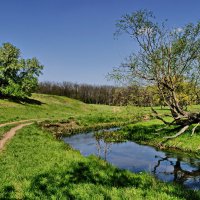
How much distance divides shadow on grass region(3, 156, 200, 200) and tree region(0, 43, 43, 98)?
6144 centimetres

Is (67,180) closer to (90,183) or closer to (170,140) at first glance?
(90,183)

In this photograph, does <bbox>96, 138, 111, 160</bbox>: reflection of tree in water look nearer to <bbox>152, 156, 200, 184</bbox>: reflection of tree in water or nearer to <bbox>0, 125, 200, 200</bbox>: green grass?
<bbox>0, 125, 200, 200</bbox>: green grass

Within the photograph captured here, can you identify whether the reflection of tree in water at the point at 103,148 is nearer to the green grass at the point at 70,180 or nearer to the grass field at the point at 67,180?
the green grass at the point at 70,180

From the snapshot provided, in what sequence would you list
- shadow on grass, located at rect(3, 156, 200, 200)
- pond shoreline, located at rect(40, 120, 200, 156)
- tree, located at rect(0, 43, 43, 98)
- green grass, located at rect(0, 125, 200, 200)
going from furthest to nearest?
tree, located at rect(0, 43, 43, 98) < pond shoreline, located at rect(40, 120, 200, 156) < shadow on grass, located at rect(3, 156, 200, 200) < green grass, located at rect(0, 125, 200, 200)

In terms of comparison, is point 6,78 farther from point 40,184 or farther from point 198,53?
point 40,184

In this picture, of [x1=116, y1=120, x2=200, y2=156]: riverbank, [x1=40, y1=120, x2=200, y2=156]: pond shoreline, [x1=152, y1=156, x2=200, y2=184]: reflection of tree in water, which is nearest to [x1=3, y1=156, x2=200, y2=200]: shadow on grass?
[x1=152, y1=156, x2=200, y2=184]: reflection of tree in water

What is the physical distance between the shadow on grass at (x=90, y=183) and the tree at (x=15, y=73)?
61.4 meters

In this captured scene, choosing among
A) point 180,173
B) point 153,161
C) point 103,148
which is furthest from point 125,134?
point 180,173

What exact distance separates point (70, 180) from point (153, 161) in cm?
1109

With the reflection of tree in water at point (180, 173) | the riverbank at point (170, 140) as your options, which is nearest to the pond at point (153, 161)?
the reflection of tree in water at point (180, 173)

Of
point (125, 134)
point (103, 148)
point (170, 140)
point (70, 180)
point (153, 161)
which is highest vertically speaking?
point (170, 140)

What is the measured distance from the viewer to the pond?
66.5 ft

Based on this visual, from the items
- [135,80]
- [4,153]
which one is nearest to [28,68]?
[135,80]

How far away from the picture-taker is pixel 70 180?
1584 cm
